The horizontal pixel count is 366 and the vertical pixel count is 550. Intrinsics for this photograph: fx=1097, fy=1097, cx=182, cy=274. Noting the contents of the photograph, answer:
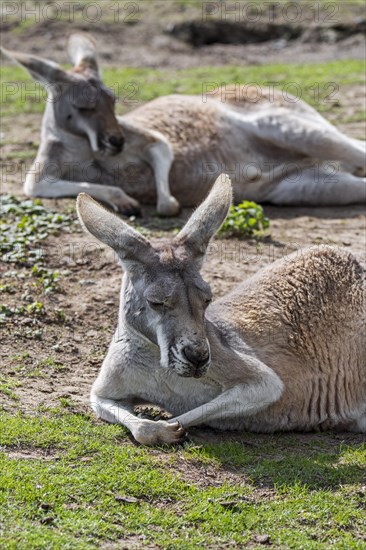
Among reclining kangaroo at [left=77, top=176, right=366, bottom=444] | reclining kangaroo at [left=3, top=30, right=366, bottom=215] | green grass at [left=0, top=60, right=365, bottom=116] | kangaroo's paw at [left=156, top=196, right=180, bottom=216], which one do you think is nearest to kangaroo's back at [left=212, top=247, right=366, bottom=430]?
reclining kangaroo at [left=77, top=176, right=366, bottom=444]

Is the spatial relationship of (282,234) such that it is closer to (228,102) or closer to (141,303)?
(228,102)

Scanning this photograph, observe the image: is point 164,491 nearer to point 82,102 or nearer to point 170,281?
point 170,281

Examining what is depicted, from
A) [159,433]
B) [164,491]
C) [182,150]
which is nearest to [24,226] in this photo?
[182,150]

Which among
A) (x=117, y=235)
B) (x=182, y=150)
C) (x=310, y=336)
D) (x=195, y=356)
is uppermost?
(x=117, y=235)

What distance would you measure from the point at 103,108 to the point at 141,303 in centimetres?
451

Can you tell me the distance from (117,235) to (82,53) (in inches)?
204

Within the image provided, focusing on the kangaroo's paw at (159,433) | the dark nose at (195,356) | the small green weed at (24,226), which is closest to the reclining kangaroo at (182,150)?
the small green weed at (24,226)

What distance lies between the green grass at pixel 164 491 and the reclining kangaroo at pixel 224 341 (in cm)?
19

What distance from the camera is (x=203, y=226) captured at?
5805 millimetres

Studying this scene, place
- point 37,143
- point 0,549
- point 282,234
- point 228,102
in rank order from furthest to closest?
1. point 37,143
2. point 228,102
3. point 282,234
4. point 0,549

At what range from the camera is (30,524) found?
4727 millimetres

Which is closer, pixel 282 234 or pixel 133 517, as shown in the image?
pixel 133 517

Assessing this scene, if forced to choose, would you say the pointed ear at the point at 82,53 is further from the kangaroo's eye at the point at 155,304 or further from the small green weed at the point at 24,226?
the kangaroo's eye at the point at 155,304

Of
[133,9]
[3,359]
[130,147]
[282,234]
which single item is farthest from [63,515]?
[133,9]
